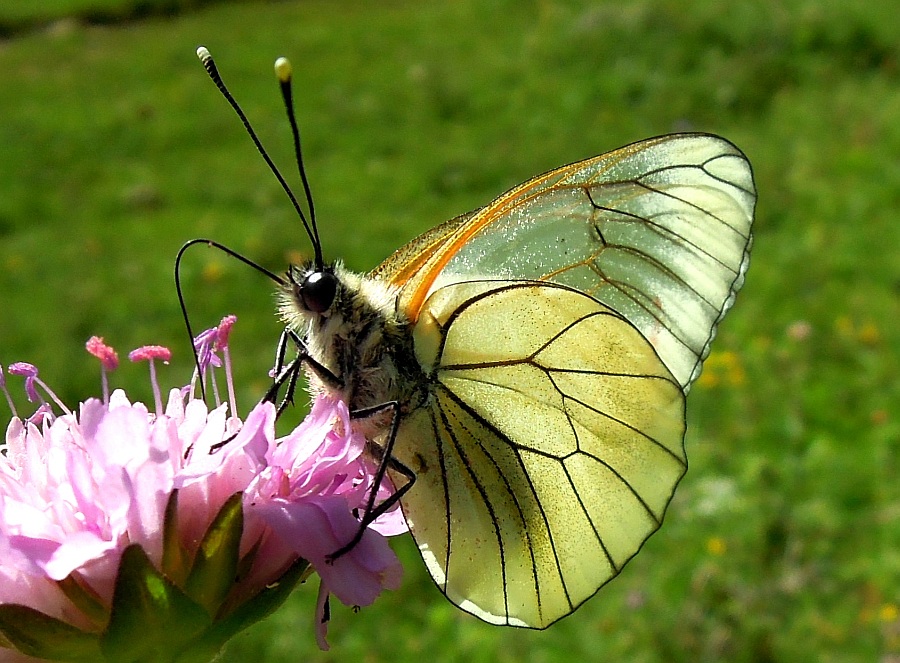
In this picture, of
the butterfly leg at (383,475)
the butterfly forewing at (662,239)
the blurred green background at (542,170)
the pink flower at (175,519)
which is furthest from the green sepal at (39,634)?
the blurred green background at (542,170)

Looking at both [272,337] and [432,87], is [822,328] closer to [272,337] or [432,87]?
[272,337]

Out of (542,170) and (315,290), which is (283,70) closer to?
(315,290)

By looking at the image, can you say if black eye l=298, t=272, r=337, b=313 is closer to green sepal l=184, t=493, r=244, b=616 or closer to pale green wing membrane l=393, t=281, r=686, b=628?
pale green wing membrane l=393, t=281, r=686, b=628

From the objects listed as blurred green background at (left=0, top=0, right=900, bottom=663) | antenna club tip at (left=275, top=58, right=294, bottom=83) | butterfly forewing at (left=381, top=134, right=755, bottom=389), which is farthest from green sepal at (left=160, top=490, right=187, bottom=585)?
blurred green background at (left=0, top=0, right=900, bottom=663)

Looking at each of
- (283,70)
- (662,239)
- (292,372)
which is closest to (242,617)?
(292,372)

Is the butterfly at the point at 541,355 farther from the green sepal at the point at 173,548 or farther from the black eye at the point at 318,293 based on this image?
the green sepal at the point at 173,548
